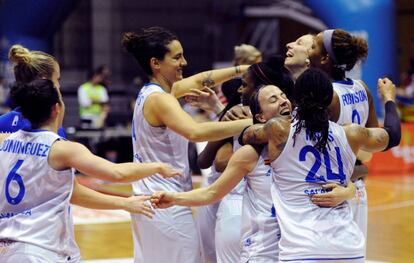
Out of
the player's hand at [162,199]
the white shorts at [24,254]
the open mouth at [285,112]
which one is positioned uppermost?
the open mouth at [285,112]

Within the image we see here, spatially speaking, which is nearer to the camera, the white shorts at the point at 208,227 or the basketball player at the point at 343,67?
the basketball player at the point at 343,67

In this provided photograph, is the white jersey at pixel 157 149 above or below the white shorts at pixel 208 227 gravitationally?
above

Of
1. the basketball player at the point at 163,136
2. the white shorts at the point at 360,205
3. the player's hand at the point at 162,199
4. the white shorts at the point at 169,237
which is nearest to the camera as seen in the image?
the player's hand at the point at 162,199

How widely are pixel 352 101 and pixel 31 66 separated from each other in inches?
69.6

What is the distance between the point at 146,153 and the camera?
481 cm

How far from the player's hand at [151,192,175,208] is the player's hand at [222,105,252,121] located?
0.60m

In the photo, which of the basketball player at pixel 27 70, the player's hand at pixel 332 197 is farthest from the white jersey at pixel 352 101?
the basketball player at pixel 27 70

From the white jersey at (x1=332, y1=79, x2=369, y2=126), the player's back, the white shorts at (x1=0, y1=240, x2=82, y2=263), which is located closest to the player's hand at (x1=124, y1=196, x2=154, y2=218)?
the white shorts at (x1=0, y1=240, x2=82, y2=263)

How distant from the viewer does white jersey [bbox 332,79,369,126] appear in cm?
484

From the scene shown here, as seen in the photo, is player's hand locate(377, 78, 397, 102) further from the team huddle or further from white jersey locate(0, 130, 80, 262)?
white jersey locate(0, 130, 80, 262)

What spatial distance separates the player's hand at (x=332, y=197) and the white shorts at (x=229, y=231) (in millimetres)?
889

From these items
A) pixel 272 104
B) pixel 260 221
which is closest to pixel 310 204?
pixel 260 221

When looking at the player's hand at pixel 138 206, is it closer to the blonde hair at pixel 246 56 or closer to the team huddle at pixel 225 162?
the team huddle at pixel 225 162

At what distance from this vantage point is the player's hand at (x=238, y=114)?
15.7 feet
